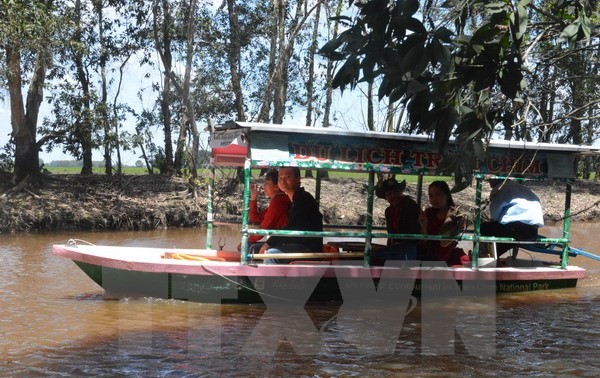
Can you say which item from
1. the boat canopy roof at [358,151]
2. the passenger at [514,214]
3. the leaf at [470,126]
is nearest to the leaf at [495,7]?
the leaf at [470,126]

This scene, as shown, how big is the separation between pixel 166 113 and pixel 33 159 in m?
5.92

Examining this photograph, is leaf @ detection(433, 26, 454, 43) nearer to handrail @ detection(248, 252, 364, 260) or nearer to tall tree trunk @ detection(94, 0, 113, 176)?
handrail @ detection(248, 252, 364, 260)

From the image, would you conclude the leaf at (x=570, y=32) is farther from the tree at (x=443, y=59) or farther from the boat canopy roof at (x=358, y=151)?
the boat canopy roof at (x=358, y=151)

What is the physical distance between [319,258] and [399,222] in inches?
40.1

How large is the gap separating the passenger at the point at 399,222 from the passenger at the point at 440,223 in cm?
12

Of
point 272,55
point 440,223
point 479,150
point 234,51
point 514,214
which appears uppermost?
point 234,51

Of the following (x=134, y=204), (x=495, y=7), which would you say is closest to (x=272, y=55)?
(x=134, y=204)

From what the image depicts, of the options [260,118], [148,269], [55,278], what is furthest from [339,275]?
[260,118]

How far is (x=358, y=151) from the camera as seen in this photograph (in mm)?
8641

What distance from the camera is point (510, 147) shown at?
9156mm

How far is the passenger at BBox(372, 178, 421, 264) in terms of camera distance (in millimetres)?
9055

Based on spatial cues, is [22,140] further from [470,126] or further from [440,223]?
[470,126]

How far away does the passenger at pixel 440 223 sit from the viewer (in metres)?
8.99

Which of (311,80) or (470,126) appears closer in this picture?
(470,126)
